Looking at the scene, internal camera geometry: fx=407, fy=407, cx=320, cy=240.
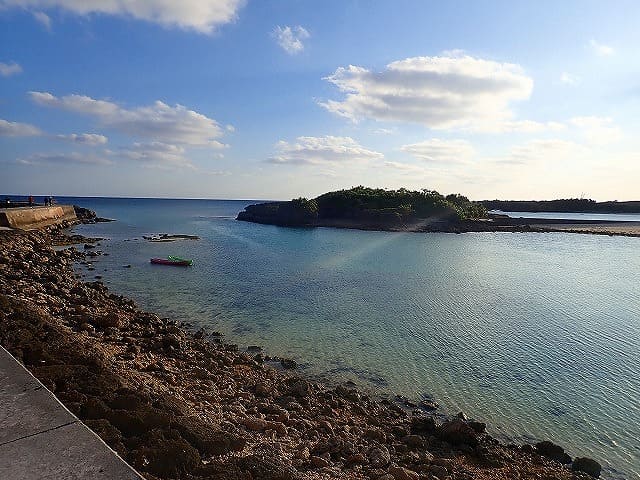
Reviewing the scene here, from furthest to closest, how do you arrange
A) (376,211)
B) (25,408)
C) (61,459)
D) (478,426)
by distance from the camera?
(376,211)
(478,426)
(25,408)
(61,459)

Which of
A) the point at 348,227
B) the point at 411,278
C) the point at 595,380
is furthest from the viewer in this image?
the point at 348,227

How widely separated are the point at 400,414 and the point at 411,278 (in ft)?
70.8

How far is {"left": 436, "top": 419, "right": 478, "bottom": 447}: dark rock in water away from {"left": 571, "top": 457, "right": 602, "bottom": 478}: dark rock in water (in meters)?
2.31

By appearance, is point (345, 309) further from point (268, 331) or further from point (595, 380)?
point (595, 380)

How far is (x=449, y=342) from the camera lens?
57.5 ft

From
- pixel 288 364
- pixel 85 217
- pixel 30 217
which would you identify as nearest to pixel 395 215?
pixel 30 217

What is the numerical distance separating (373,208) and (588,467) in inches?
3195

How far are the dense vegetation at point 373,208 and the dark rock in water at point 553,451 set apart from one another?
72.4m

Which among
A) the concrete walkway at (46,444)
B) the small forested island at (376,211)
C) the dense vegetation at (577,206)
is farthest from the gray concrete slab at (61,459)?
the dense vegetation at (577,206)

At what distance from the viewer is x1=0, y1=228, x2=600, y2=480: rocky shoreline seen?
21.7ft

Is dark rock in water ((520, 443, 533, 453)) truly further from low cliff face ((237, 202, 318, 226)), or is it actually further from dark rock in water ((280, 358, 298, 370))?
low cliff face ((237, 202, 318, 226))

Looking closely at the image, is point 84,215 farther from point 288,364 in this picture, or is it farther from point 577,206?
point 577,206

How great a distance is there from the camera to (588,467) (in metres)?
9.59

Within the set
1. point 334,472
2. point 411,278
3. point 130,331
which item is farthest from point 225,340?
point 411,278
